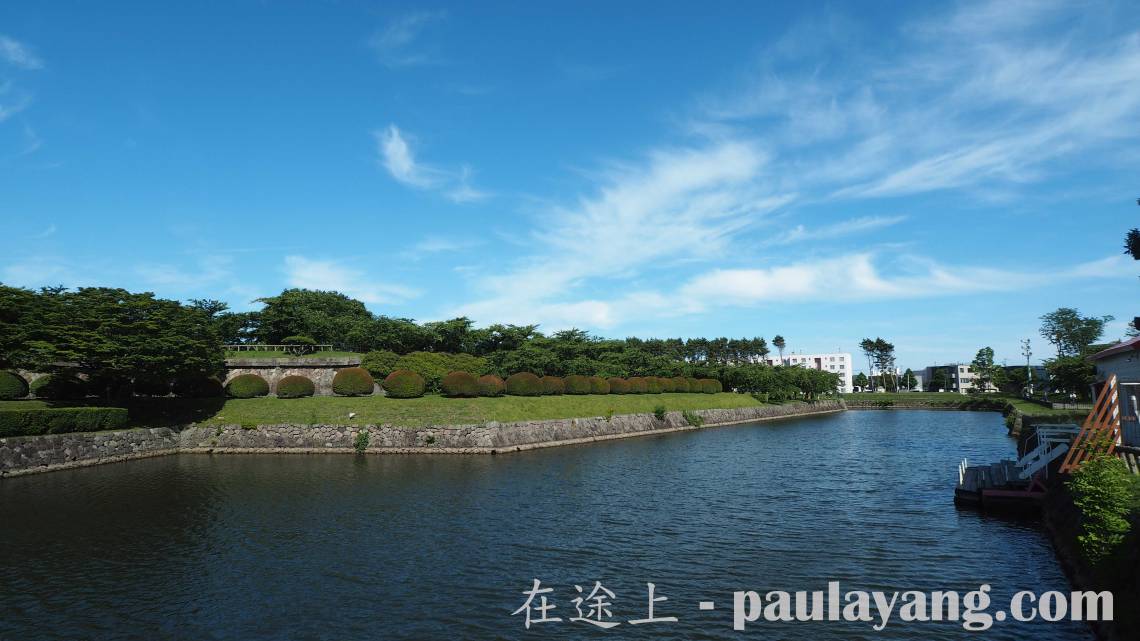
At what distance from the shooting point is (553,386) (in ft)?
198

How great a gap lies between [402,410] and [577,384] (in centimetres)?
2158

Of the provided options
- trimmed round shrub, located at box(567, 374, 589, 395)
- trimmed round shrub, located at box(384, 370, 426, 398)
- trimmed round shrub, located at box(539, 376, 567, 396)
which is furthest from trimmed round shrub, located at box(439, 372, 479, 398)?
trimmed round shrub, located at box(567, 374, 589, 395)

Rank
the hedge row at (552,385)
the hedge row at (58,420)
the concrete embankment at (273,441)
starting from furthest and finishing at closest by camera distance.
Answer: the hedge row at (552,385)
the concrete embankment at (273,441)
the hedge row at (58,420)

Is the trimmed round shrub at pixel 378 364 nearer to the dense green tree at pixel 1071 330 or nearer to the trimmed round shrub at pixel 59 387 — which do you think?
the trimmed round shrub at pixel 59 387

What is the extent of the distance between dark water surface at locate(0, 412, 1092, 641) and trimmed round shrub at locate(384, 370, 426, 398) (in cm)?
1626

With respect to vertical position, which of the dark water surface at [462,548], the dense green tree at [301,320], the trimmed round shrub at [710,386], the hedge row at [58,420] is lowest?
the dark water surface at [462,548]

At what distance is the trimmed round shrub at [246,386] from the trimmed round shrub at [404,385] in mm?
10281

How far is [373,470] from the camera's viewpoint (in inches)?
1352

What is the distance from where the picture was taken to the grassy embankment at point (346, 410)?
1736 inches

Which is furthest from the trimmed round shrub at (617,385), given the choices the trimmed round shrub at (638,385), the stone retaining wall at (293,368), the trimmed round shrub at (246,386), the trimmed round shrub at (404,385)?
the trimmed round shrub at (246,386)

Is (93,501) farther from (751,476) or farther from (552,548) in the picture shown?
(751,476)

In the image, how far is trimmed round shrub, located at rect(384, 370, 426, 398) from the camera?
51.2 metres

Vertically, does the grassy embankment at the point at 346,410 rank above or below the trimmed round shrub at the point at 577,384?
below

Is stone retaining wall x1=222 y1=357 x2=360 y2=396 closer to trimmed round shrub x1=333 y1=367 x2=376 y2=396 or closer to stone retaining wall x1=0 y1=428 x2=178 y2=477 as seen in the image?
trimmed round shrub x1=333 y1=367 x2=376 y2=396
